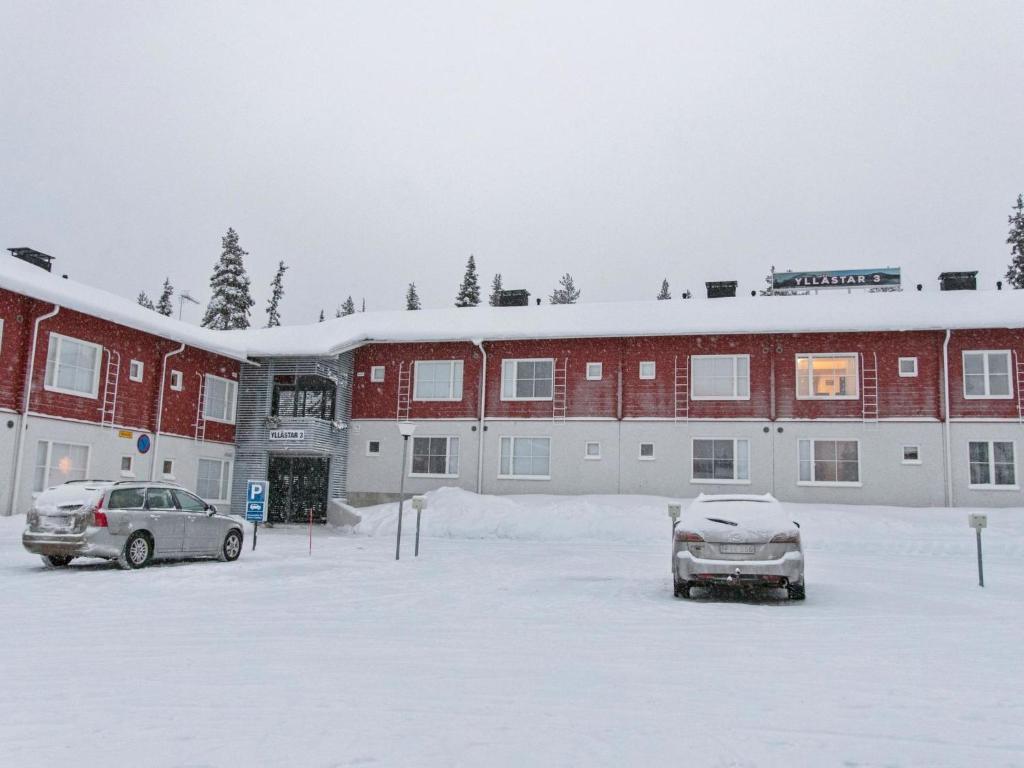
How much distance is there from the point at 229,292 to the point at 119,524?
49.0 metres

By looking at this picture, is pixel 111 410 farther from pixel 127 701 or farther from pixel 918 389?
pixel 918 389

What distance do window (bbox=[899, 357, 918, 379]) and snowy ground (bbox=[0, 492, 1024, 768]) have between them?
41.3 ft

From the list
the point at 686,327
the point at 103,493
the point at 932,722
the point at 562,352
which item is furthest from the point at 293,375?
the point at 932,722

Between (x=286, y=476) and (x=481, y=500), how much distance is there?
7.90 m

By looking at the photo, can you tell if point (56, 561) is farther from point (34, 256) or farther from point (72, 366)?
point (34, 256)

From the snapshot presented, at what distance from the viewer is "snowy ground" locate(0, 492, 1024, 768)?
5.13 metres

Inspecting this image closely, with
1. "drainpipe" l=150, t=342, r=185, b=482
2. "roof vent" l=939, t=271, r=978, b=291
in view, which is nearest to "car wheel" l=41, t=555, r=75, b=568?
"drainpipe" l=150, t=342, r=185, b=482

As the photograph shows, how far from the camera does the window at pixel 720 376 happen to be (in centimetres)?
2855

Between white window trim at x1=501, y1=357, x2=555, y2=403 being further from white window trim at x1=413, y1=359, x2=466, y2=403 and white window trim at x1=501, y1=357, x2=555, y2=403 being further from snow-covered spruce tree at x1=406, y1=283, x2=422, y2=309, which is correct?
snow-covered spruce tree at x1=406, y1=283, x2=422, y2=309

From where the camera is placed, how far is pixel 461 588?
13.1m

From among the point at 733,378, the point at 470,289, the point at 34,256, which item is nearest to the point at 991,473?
the point at 733,378

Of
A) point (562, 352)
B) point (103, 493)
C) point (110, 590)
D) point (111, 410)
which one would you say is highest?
point (562, 352)

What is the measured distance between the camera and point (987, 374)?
88.1 feet

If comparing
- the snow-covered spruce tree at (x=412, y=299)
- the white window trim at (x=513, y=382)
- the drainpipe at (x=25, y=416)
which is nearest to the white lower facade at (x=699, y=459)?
the white window trim at (x=513, y=382)
